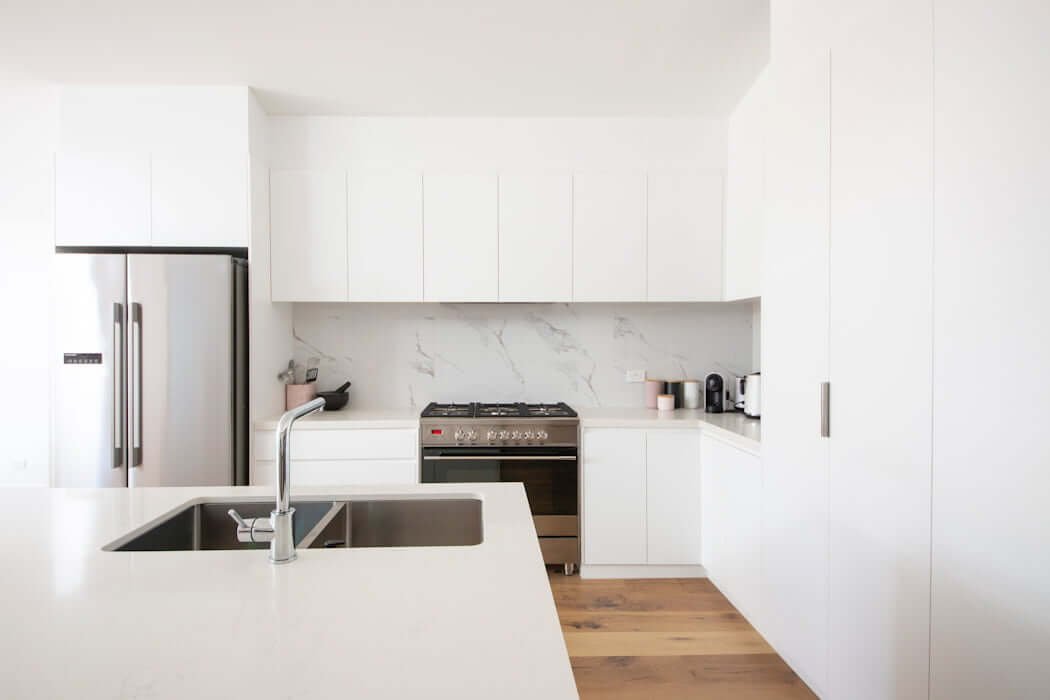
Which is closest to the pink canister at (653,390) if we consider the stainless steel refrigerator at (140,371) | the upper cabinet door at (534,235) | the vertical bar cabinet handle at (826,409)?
the upper cabinet door at (534,235)

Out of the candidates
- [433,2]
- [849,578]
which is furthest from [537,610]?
[433,2]

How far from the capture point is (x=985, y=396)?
131 cm

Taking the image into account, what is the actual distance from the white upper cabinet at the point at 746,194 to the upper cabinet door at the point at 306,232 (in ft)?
7.17

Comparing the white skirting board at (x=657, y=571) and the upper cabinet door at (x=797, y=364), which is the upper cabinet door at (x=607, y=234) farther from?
the white skirting board at (x=657, y=571)

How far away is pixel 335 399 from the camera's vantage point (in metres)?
3.51

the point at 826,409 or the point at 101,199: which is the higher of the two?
the point at 101,199

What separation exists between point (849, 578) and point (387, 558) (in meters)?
1.42

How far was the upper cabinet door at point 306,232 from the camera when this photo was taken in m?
3.38

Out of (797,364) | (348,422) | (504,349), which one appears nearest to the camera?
(797,364)

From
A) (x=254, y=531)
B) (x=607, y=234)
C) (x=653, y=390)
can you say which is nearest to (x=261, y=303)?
(x=607, y=234)

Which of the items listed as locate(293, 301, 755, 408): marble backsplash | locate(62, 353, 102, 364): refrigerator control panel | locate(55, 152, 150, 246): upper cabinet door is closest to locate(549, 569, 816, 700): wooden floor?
locate(293, 301, 755, 408): marble backsplash

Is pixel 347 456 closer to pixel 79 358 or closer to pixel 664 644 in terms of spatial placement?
pixel 79 358

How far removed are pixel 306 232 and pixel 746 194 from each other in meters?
2.41

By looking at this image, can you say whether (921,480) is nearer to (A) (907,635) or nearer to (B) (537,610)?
(A) (907,635)
